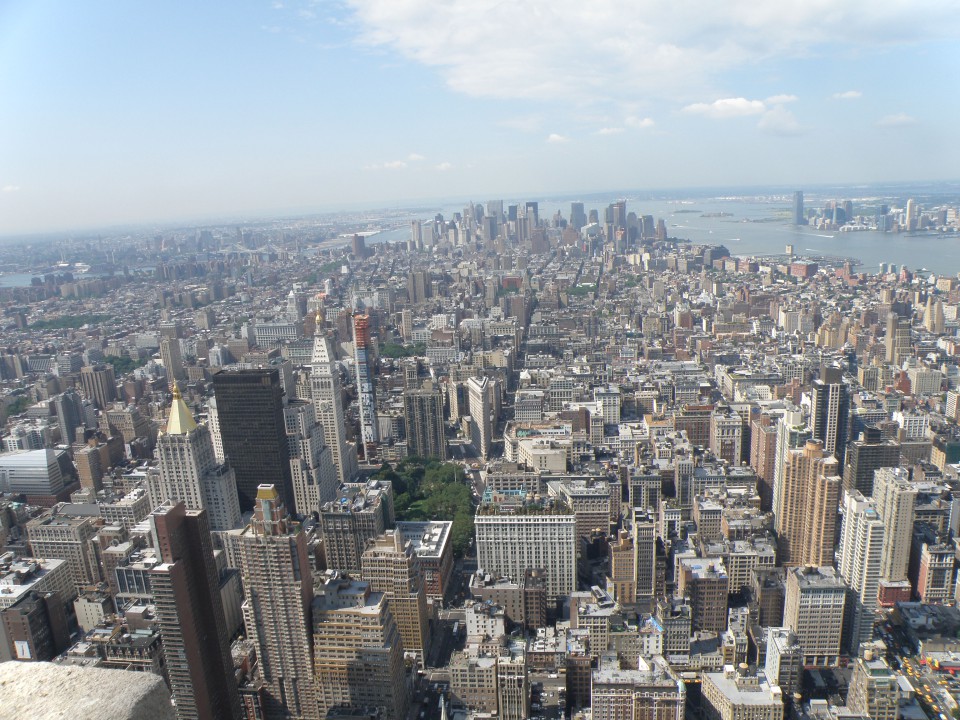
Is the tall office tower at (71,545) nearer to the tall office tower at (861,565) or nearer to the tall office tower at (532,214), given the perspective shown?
the tall office tower at (861,565)

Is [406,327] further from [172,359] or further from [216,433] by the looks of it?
[216,433]

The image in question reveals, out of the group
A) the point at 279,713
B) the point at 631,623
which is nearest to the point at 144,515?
the point at 279,713

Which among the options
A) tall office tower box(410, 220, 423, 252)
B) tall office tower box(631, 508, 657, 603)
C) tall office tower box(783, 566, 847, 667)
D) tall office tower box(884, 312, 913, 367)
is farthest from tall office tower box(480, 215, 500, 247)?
tall office tower box(783, 566, 847, 667)

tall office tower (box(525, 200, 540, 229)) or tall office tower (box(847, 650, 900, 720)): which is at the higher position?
tall office tower (box(525, 200, 540, 229))

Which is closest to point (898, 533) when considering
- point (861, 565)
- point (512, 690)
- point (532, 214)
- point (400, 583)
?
point (861, 565)

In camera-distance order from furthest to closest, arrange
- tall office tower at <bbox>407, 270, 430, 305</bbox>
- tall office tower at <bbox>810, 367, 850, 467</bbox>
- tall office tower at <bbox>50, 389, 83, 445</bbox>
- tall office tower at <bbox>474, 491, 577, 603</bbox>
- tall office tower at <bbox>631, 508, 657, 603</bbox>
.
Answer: tall office tower at <bbox>407, 270, 430, 305</bbox>
tall office tower at <bbox>50, 389, 83, 445</bbox>
tall office tower at <bbox>810, 367, 850, 467</bbox>
tall office tower at <bbox>474, 491, 577, 603</bbox>
tall office tower at <bbox>631, 508, 657, 603</bbox>

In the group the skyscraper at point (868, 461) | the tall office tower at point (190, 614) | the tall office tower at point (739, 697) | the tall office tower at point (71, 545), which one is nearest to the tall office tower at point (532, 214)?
the skyscraper at point (868, 461)

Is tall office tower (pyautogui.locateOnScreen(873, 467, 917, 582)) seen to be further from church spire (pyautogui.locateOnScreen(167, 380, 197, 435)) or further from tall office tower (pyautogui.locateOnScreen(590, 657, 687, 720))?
church spire (pyautogui.locateOnScreen(167, 380, 197, 435))
